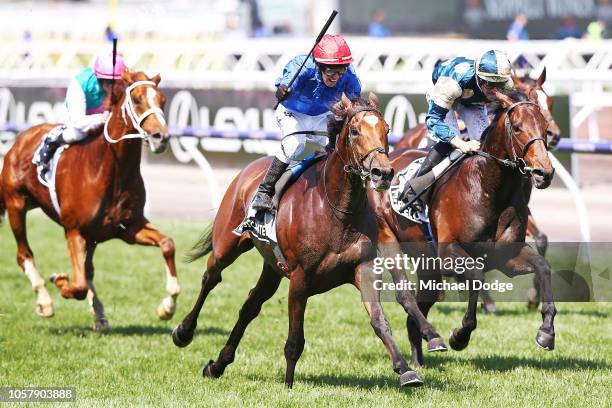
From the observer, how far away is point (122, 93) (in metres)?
8.65

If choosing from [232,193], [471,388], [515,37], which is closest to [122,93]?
[232,193]

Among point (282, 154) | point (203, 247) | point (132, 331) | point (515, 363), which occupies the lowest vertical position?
point (132, 331)

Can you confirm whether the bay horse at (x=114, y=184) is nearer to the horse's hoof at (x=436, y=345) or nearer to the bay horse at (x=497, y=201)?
the bay horse at (x=497, y=201)

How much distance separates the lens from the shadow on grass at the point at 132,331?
8.74 meters

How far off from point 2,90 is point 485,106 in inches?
486

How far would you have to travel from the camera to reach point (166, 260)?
8.66 m

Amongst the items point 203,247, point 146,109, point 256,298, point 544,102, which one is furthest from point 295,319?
point 544,102

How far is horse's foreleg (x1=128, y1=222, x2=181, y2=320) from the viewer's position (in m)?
8.41

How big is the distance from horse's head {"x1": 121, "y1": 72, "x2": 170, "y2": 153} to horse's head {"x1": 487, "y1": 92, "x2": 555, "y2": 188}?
2.48 metres

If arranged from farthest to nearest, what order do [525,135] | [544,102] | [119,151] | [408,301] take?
[544,102] < [119,151] < [525,135] < [408,301]

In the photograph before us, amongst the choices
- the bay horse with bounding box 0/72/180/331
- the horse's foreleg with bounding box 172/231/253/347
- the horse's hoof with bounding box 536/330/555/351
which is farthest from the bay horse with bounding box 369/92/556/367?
the bay horse with bounding box 0/72/180/331

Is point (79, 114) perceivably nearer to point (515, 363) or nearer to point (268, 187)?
point (268, 187)

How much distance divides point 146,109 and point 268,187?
5.73 feet

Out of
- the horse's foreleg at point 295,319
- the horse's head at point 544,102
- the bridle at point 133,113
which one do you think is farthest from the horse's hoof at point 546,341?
Answer: the bridle at point 133,113
